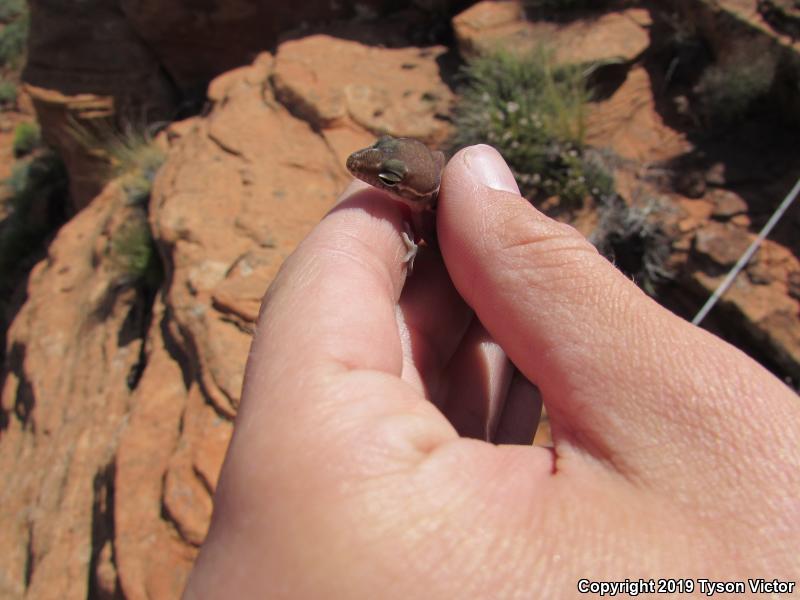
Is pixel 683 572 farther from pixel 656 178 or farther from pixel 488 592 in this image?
pixel 656 178

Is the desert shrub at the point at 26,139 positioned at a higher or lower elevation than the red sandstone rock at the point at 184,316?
lower

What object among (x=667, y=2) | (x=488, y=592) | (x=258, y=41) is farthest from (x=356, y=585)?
(x=258, y=41)

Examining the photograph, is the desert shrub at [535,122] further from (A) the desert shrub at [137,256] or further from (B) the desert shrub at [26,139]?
(B) the desert shrub at [26,139]

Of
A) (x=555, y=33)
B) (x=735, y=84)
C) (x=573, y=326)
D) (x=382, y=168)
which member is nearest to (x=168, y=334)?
(x=382, y=168)

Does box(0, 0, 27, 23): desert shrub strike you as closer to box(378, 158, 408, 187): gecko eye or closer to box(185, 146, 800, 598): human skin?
box(378, 158, 408, 187): gecko eye

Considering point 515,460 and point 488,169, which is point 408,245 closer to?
point 488,169

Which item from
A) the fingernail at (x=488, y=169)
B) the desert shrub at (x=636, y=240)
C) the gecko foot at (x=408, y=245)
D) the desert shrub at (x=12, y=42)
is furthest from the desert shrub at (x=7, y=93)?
the fingernail at (x=488, y=169)
